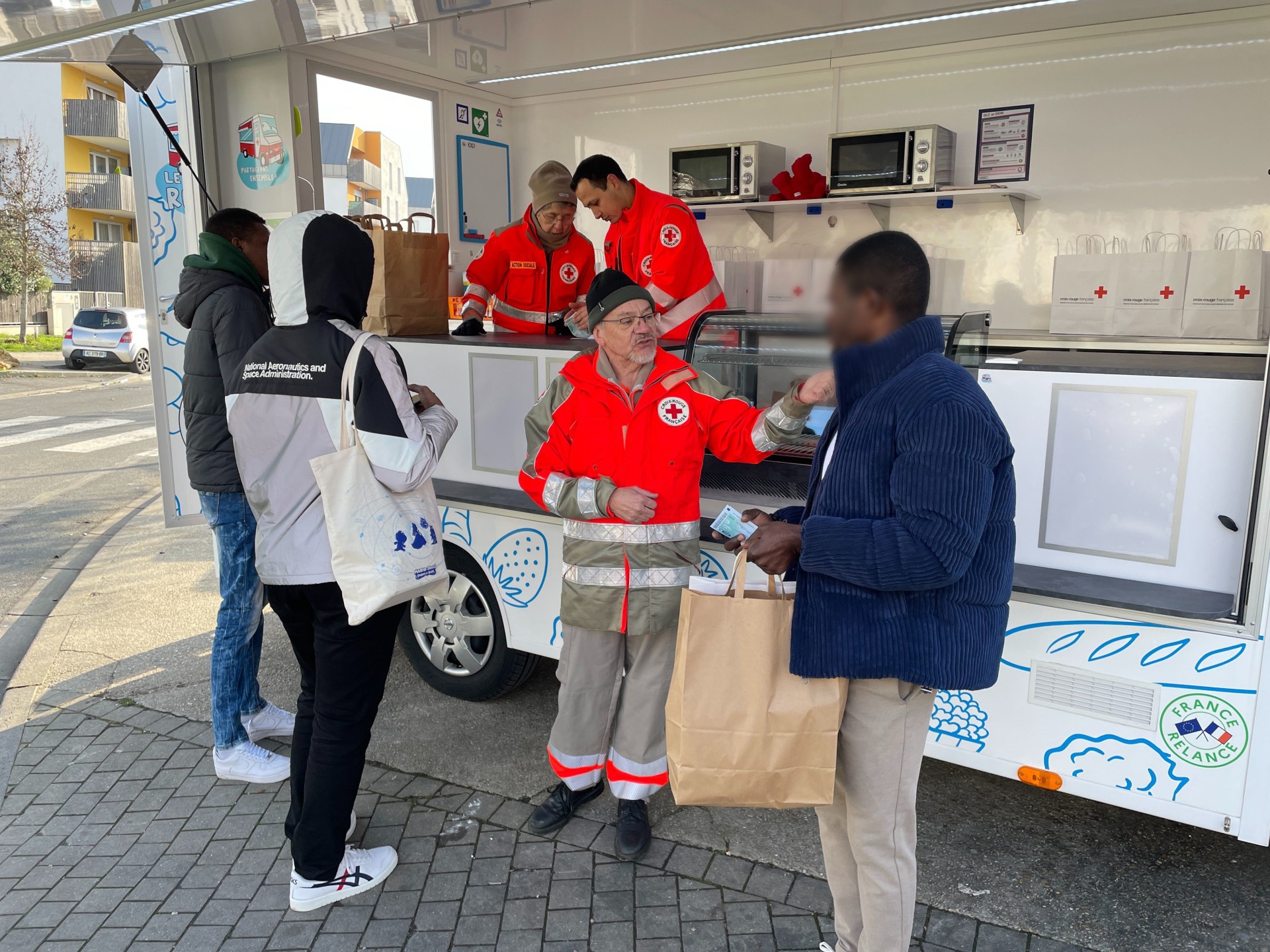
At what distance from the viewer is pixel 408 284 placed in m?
3.95

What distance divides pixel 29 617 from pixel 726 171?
4.76m

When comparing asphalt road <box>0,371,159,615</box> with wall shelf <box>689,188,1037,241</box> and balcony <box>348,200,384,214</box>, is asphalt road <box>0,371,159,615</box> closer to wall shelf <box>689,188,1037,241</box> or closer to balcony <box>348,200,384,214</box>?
balcony <box>348,200,384,214</box>

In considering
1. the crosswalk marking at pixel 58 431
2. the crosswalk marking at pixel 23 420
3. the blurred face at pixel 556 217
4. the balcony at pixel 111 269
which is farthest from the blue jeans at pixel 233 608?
the balcony at pixel 111 269

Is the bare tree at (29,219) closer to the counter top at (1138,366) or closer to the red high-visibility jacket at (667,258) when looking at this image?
the red high-visibility jacket at (667,258)

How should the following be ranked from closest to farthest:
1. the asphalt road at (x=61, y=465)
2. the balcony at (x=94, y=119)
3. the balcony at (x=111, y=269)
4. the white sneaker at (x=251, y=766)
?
the white sneaker at (x=251, y=766) < the asphalt road at (x=61, y=465) < the balcony at (x=94, y=119) < the balcony at (x=111, y=269)

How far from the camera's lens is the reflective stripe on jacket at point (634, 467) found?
264cm

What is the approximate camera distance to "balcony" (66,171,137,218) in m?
31.2

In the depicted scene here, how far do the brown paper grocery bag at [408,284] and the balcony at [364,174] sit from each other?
5.16ft

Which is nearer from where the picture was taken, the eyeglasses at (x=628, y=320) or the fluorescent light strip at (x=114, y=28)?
the eyeglasses at (x=628, y=320)

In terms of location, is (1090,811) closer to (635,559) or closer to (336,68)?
(635,559)

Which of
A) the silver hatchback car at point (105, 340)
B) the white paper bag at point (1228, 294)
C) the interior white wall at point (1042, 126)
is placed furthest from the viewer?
the silver hatchback car at point (105, 340)

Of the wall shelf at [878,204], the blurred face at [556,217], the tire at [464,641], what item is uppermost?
the wall shelf at [878,204]

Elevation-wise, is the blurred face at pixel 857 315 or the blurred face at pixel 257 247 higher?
the blurred face at pixel 257 247

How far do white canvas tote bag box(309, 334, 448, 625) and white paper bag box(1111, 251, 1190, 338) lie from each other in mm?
3953
